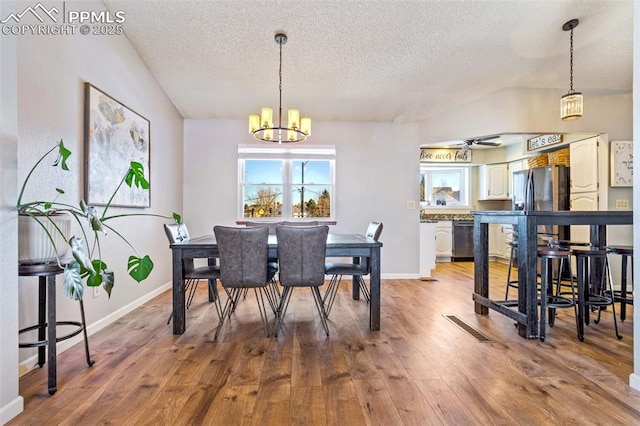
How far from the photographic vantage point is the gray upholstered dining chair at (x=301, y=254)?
2408mm

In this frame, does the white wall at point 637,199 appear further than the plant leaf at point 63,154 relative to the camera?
Yes

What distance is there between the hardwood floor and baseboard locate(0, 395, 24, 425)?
0.13 ft

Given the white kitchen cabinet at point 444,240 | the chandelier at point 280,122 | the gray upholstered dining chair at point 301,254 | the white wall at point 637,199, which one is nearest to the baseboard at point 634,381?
the white wall at point 637,199

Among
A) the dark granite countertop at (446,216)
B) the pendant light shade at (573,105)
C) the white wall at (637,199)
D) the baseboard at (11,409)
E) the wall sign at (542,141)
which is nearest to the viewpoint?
the baseboard at (11,409)

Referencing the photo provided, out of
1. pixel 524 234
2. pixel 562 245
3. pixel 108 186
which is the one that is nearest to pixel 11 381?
pixel 108 186

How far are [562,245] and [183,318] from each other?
3604mm

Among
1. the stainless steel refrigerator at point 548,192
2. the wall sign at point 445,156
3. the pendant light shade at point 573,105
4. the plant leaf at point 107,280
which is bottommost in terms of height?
the plant leaf at point 107,280

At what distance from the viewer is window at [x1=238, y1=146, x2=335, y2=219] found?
467 centimetres

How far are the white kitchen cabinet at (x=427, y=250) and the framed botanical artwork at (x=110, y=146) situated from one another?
380 cm

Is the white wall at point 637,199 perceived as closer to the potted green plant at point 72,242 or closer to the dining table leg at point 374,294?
the dining table leg at point 374,294

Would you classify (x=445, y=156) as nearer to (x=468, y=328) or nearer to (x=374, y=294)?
(x=468, y=328)

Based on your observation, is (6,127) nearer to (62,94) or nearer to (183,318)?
(62,94)

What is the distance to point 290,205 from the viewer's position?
4742mm

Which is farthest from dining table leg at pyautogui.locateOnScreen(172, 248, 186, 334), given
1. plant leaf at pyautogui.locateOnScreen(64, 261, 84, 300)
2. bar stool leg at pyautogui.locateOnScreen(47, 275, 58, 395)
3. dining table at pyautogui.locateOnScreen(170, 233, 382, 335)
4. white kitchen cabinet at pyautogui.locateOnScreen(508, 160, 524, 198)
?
white kitchen cabinet at pyautogui.locateOnScreen(508, 160, 524, 198)
